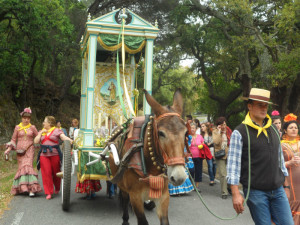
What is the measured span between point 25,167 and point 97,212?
8.79 ft

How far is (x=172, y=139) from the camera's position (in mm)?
3621

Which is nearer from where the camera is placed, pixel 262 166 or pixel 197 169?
pixel 262 166

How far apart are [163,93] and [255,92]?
116 feet

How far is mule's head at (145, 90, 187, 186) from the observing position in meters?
3.42

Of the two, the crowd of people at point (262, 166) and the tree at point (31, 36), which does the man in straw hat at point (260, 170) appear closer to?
the crowd of people at point (262, 166)

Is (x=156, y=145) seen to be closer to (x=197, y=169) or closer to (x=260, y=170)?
(x=260, y=170)

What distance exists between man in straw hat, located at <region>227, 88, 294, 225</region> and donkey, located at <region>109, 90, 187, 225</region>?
55cm

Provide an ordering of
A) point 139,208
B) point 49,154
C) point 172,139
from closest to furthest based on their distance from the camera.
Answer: point 172,139 < point 139,208 < point 49,154

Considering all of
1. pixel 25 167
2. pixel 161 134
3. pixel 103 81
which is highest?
pixel 103 81

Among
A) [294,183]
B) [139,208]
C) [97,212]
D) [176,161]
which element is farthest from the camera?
[97,212]

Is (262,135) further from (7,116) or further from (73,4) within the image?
(73,4)

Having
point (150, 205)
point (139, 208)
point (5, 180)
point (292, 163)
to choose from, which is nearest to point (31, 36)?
point (5, 180)

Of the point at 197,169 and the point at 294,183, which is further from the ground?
the point at 294,183

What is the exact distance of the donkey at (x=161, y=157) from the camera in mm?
3529
